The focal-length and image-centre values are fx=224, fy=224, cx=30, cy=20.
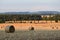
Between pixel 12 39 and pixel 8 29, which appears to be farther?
pixel 8 29

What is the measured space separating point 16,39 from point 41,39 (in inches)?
70.2

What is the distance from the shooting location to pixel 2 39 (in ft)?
52.7

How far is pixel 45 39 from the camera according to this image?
16062 mm

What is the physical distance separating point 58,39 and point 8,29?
319 inches

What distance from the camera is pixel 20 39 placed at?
52.6ft

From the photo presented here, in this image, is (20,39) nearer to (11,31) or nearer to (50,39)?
(50,39)

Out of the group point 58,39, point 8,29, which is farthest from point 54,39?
point 8,29

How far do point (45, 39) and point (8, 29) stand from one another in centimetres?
754

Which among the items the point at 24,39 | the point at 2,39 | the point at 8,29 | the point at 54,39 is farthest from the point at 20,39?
the point at 8,29

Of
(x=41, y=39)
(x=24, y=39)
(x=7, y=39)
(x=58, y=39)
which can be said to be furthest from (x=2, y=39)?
(x=58, y=39)

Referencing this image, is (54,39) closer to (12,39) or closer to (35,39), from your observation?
(35,39)

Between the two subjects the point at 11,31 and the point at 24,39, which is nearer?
the point at 24,39

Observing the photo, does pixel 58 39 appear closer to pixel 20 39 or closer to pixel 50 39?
pixel 50 39

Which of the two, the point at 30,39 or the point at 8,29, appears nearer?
the point at 30,39
